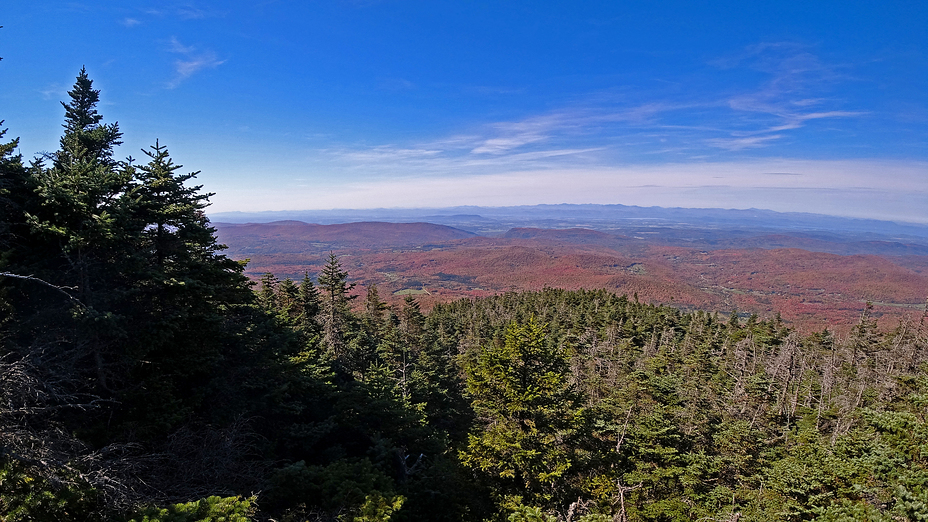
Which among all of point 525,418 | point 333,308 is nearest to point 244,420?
point 525,418

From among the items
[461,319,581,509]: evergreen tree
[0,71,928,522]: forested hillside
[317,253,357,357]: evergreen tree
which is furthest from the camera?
[317,253,357,357]: evergreen tree

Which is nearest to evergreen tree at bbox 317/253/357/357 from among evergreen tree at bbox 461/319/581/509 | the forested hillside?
the forested hillside

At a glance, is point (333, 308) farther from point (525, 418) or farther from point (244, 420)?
point (525, 418)

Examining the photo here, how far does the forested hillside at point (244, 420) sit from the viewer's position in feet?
24.6

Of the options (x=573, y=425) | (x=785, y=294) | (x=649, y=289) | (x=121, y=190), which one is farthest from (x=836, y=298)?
(x=121, y=190)

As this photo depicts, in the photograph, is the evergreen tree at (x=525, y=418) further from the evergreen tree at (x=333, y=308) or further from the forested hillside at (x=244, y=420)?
the evergreen tree at (x=333, y=308)

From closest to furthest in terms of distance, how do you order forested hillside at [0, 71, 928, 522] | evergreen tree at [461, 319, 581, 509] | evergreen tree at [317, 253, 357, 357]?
forested hillside at [0, 71, 928, 522], evergreen tree at [461, 319, 581, 509], evergreen tree at [317, 253, 357, 357]

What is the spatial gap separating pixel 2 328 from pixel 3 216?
10.3 feet

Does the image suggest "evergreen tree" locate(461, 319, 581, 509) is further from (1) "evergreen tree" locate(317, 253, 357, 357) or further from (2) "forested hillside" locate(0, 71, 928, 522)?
(1) "evergreen tree" locate(317, 253, 357, 357)

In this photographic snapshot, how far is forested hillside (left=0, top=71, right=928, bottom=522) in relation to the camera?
24.6 feet

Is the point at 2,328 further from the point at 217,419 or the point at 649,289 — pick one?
the point at 649,289

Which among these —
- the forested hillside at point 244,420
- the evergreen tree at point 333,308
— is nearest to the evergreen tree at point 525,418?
the forested hillside at point 244,420

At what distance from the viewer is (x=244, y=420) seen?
11312mm

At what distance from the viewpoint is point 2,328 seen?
328 inches
